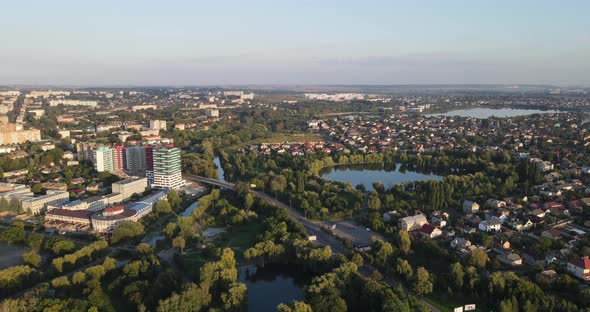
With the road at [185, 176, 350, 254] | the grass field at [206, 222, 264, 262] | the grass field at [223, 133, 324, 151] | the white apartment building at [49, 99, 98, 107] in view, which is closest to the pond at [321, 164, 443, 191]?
the road at [185, 176, 350, 254]

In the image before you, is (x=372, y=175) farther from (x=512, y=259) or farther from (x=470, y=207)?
(x=512, y=259)

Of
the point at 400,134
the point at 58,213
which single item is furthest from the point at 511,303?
the point at 400,134

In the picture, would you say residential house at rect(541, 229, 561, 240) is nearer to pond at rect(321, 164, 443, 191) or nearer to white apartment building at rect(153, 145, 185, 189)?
pond at rect(321, 164, 443, 191)

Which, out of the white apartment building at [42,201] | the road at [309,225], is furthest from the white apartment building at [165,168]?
the white apartment building at [42,201]

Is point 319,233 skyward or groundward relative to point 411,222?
groundward

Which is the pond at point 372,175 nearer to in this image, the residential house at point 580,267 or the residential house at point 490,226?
the residential house at point 490,226

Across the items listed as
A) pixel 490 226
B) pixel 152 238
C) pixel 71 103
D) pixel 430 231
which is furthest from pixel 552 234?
pixel 71 103
